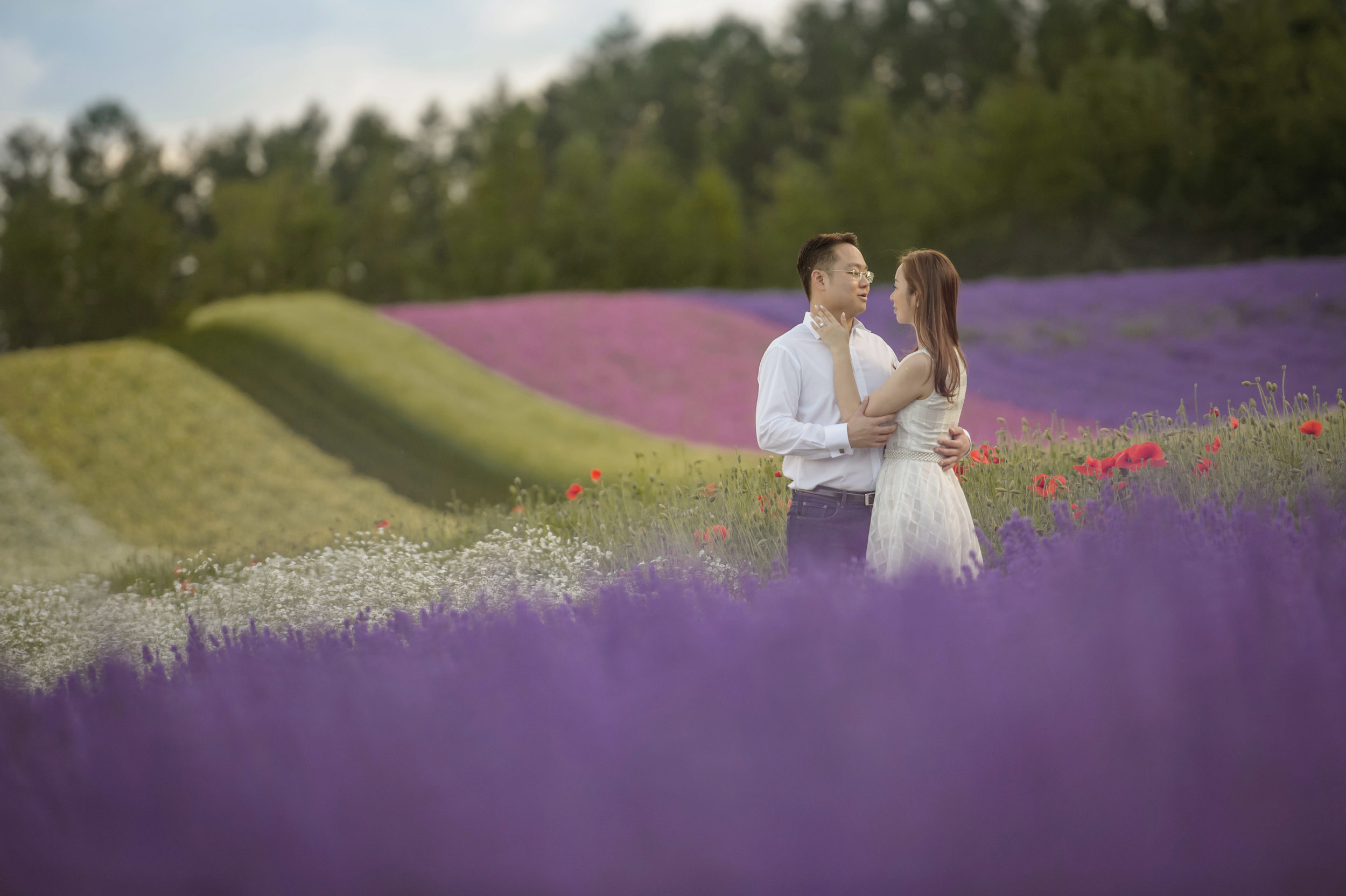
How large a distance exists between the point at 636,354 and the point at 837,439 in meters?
11.9

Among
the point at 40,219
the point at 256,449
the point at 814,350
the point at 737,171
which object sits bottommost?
the point at 256,449

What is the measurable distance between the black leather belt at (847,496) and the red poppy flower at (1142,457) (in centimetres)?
94

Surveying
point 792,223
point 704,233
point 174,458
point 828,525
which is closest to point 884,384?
point 828,525

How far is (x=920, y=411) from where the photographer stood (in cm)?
322

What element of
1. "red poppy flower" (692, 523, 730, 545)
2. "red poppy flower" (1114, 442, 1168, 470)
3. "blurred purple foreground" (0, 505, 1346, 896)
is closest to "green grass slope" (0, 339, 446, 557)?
"red poppy flower" (692, 523, 730, 545)

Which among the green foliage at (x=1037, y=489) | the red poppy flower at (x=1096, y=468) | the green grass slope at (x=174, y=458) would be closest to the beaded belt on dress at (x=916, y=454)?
the green foliage at (x=1037, y=489)

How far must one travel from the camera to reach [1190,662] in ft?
5.04

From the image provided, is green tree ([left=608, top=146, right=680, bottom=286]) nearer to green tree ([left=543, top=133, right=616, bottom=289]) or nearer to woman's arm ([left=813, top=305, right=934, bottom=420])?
green tree ([left=543, top=133, right=616, bottom=289])

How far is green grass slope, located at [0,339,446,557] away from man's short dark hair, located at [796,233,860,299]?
536cm

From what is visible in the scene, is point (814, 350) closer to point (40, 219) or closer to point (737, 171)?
point (40, 219)

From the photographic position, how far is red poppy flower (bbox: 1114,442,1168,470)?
3.38 m

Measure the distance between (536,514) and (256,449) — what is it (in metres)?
6.73

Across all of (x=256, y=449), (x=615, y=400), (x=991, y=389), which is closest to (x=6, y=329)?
(x=256, y=449)

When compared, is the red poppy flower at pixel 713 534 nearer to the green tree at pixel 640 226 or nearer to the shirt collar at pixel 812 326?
the shirt collar at pixel 812 326
